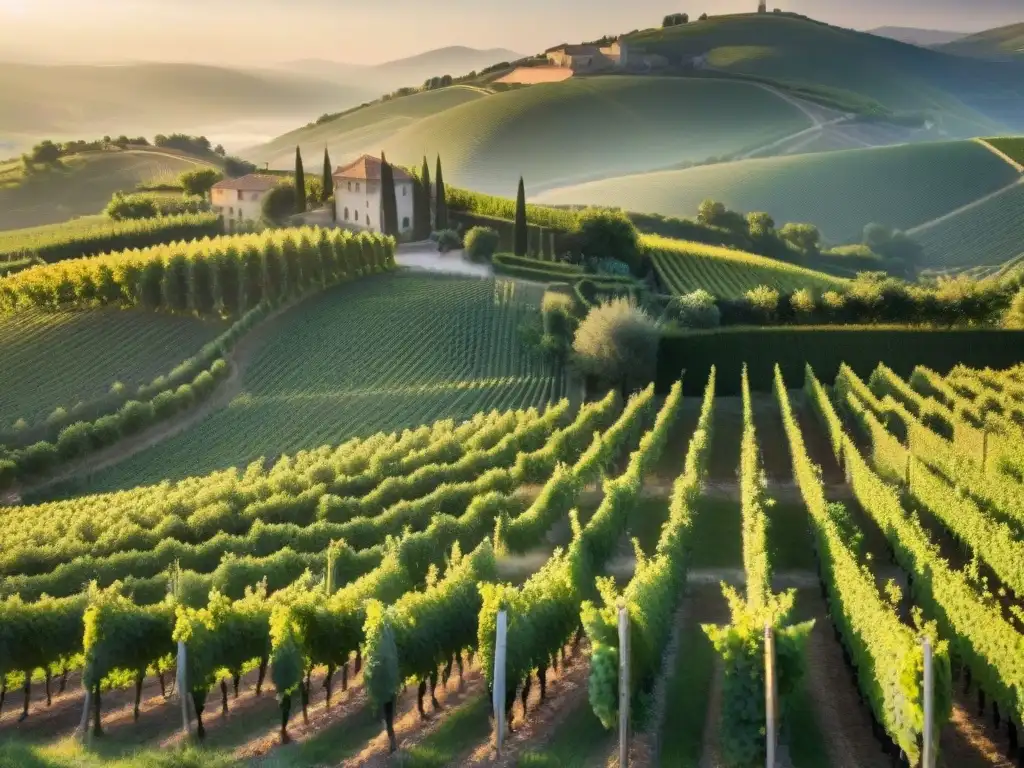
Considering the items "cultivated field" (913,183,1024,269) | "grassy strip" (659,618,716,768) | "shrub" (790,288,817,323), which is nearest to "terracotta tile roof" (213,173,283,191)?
"shrub" (790,288,817,323)

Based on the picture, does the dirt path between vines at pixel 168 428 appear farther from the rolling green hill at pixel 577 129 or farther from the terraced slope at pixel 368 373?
the rolling green hill at pixel 577 129

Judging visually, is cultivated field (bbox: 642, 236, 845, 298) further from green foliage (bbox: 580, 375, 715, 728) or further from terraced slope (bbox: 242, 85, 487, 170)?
terraced slope (bbox: 242, 85, 487, 170)

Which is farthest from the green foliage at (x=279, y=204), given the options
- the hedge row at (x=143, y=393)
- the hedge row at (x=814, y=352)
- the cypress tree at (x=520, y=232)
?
the hedge row at (x=814, y=352)

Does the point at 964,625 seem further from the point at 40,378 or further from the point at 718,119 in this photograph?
the point at 718,119

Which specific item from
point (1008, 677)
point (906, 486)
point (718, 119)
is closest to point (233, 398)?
point (906, 486)

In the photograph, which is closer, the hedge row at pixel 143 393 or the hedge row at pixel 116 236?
the hedge row at pixel 143 393

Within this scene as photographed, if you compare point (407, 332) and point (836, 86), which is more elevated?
point (836, 86)

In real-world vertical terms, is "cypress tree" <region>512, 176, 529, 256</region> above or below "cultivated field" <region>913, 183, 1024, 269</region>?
above
